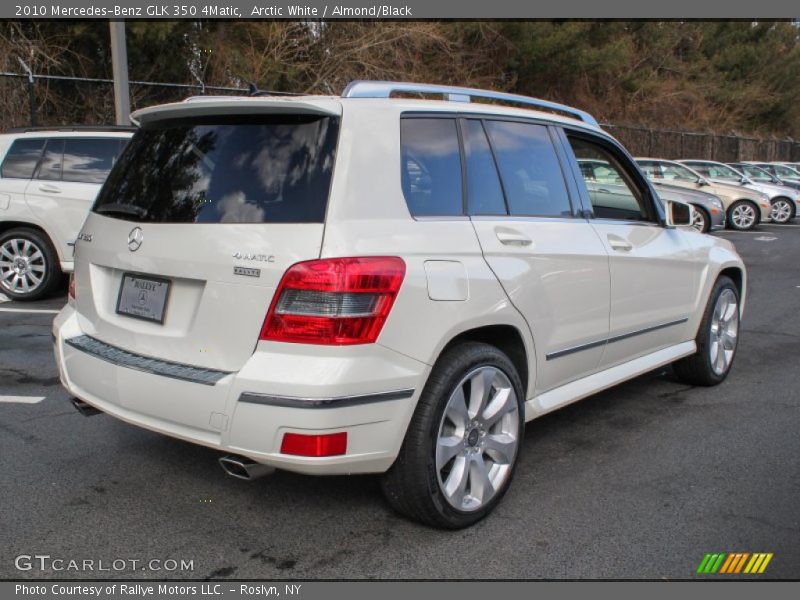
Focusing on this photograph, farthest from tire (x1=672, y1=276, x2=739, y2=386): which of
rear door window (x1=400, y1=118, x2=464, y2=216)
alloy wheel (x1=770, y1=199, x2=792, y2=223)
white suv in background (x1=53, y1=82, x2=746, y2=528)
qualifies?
alloy wheel (x1=770, y1=199, x2=792, y2=223)

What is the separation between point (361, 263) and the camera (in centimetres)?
298

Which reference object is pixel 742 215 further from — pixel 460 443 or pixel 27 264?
pixel 460 443

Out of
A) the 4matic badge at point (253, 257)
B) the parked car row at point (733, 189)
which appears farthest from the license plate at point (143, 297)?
the parked car row at point (733, 189)

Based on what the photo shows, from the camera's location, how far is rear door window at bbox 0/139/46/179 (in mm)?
8406

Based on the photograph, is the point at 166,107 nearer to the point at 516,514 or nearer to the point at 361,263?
the point at 361,263

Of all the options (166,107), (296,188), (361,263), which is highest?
(166,107)

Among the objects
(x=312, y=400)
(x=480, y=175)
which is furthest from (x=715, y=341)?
(x=312, y=400)

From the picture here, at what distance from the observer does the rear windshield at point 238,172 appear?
3.07 meters

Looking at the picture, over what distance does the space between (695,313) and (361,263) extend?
3.21 m

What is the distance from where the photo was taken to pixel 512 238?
12.0ft

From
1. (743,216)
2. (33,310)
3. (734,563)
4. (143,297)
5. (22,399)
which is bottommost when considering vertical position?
(734,563)

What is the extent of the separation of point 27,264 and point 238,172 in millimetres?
6131

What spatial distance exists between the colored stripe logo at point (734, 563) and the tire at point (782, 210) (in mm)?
20566

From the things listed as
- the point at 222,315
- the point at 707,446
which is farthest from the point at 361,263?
the point at 707,446
